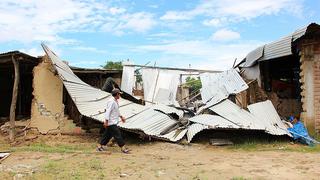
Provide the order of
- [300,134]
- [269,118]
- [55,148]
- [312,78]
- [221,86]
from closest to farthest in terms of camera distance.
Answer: [55,148] → [300,134] → [269,118] → [312,78] → [221,86]

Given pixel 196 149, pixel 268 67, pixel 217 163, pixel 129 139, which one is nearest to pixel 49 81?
pixel 129 139

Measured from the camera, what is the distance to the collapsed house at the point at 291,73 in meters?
11.2

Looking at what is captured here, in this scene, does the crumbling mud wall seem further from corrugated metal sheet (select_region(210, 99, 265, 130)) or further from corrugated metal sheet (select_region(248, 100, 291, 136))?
corrugated metal sheet (select_region(248, 100, 291, 136))

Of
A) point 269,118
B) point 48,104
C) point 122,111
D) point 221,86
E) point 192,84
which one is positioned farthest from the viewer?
point 192,84

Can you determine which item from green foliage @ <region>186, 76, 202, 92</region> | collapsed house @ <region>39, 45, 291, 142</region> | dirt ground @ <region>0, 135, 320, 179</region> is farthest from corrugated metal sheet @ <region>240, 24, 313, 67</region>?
green foliage @ <region>186, 76, 202, 92</region>

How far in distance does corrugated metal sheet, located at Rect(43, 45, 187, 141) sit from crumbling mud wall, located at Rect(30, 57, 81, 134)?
56 centimetres

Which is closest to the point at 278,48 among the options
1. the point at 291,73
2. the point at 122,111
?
the point at 291,73

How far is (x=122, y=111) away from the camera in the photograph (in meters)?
11.6

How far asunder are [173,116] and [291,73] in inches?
212

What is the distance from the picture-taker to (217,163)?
8102mm

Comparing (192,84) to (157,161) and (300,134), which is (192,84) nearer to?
(300,134)

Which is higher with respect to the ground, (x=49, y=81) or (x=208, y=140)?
(x=49, y=81)

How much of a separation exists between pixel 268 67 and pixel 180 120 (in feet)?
14.7

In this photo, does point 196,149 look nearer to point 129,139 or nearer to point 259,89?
point 129,139
